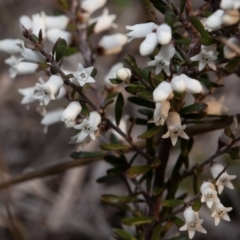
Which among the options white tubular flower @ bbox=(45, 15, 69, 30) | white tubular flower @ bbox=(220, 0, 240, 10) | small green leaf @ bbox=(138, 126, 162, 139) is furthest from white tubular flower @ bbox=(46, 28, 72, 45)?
white tubular flower @ bbox=(220, 0, 240, 10)

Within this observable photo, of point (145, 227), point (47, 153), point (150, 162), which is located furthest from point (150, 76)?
point (47, 153)

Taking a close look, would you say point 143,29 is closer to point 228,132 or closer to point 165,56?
point 165,56

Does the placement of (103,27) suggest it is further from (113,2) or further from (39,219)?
(113,2)

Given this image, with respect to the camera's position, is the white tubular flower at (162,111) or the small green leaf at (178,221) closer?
the white tubular flower at (162,111)

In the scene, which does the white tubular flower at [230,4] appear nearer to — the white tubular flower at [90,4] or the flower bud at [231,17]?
the flower bud at [231,17]

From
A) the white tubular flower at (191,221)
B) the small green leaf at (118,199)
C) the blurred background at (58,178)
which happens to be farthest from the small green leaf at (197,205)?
the blurred background at (58,178)

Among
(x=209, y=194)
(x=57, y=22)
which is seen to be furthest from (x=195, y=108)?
(x=57, y=22)
